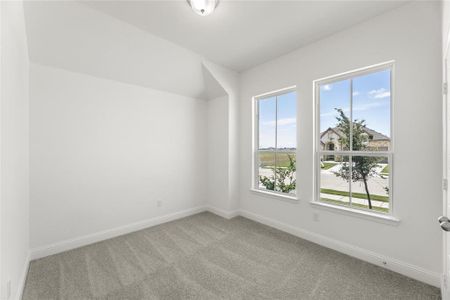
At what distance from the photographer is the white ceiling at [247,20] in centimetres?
203

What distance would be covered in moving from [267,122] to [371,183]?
1812mm

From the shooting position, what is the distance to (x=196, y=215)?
379 cm

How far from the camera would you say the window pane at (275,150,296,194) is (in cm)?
313

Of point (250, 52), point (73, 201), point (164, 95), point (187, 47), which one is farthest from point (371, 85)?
point (73, 201)

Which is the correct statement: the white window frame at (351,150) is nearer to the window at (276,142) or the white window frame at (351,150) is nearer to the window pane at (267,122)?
the window at (276,142)

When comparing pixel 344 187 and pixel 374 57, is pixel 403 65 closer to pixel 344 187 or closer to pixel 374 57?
pixel 374 57

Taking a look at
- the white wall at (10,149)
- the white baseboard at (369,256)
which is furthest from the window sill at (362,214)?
the white wall at (10,149)

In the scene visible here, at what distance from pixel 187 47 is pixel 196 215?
10.0 ft

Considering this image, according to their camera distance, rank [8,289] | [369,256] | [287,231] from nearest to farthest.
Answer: [8,289]
[369,256]
[287,231]

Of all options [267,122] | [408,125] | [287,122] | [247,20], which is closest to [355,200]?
[408,125]

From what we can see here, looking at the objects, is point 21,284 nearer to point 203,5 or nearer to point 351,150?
point 203,5

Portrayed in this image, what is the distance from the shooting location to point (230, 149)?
3682 millimetres

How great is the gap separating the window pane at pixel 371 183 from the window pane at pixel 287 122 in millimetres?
924

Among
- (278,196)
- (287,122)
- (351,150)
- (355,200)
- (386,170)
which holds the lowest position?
(278,196)
